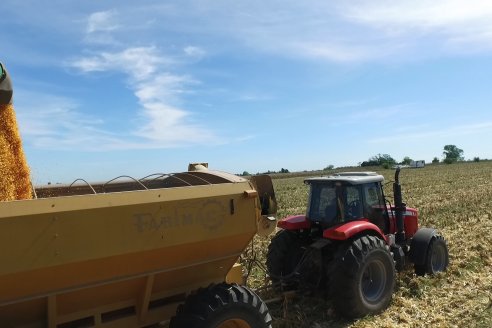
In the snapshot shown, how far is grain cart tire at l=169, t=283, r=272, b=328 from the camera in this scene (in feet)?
13.1

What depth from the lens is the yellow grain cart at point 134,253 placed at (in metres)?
3.19

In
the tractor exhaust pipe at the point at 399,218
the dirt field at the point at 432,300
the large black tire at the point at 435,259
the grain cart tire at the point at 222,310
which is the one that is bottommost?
the dirt field at the point at 432,300

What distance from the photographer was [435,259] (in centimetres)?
774

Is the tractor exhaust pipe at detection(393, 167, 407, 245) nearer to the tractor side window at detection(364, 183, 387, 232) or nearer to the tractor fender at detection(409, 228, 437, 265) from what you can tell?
the tractor fender at detection(409, 228, 437, 265)

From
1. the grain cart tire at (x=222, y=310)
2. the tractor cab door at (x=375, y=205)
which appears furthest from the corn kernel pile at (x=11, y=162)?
the tractor cab door at (x=375, y=205)

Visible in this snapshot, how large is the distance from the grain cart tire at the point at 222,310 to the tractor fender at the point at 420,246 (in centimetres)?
390

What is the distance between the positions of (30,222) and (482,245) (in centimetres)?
906

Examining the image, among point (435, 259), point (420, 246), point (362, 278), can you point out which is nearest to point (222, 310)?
point (362, 278)

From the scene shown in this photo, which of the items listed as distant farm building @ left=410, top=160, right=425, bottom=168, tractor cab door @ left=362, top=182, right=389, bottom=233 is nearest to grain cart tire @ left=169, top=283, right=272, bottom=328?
tractor cab door @ left=362, top=182, right=389, bottom=233

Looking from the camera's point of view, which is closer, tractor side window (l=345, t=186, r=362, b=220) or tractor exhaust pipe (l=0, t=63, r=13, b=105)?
tractor exhaust pipe (l=0, t=63, r=13, b=105)

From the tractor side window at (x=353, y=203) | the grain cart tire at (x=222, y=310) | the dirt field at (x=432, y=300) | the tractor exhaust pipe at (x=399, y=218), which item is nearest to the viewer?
the grain cart tire at (x=222, y=310)

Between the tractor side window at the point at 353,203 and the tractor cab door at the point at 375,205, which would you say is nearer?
the tractor side window at the point at 353,203

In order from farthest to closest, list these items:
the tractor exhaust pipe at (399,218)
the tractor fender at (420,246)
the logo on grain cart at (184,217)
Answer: the tractor exhaust pipe at (399,218)
the tractor fender at (420,246)
the logo on grain cart at (184,217)

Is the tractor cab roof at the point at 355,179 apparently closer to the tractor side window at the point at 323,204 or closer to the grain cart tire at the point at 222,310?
the tractor side window at the point at 323,204
